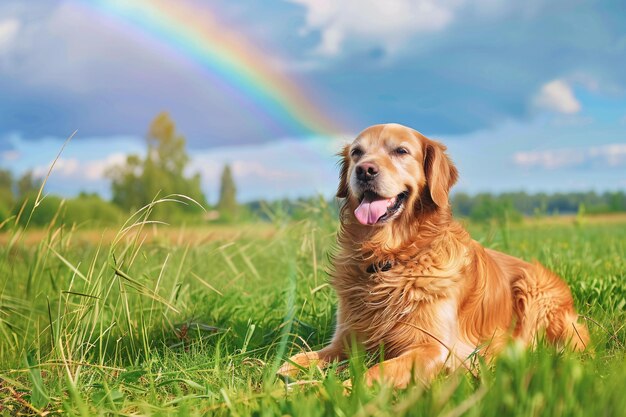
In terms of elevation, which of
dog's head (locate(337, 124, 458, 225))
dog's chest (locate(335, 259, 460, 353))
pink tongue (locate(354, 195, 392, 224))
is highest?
dog's head (locate(337, 124, 458, 225))

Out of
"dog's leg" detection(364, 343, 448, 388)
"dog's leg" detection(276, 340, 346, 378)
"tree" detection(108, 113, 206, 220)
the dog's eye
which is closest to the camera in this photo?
"dog's leg" detection(364, 343, 448, 388)

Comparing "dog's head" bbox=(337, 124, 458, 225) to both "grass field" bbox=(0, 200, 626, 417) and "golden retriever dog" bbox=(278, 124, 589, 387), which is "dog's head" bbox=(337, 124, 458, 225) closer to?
"golden retriever dog" bbox=(278, 124, 589, 387)

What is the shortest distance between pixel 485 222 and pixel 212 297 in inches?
141

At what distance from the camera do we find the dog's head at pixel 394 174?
3.57 m

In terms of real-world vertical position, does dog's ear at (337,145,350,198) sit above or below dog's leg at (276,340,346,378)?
above

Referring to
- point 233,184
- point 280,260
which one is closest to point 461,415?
point 280,260

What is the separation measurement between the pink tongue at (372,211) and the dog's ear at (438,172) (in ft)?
1.05

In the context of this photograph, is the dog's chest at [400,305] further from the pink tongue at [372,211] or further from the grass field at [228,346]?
the grass field at [228,346]

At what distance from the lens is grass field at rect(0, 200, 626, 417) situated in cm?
205

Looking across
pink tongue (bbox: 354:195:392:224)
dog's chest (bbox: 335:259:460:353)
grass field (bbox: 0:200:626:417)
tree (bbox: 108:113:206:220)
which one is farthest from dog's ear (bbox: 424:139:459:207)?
tree (bbox: 108:113:206:220)

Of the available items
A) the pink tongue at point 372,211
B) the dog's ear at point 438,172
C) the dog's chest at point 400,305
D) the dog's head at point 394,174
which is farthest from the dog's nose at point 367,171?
the dog's chest at point 400,305

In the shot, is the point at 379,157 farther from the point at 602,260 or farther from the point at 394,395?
the point at 602,260

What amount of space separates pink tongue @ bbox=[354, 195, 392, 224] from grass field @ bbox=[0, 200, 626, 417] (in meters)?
0.58

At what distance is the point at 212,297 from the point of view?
4.87 metres
